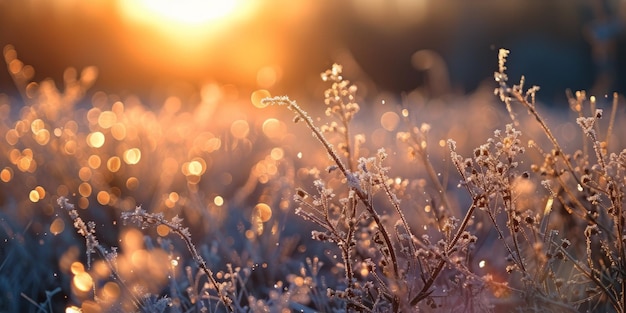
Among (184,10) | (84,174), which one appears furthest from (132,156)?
(184,10)

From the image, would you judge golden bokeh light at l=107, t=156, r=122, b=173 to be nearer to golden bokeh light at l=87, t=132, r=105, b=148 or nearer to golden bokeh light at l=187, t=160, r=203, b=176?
golden bokeh light at l=87, t=132, r=105, b=148

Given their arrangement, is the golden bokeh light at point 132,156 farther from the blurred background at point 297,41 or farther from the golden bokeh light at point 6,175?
the blurred background at point 297,41

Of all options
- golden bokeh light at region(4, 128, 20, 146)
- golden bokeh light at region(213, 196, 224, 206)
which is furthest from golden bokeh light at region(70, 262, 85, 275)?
golden bokeh light at region(4, 128, 20, 146)

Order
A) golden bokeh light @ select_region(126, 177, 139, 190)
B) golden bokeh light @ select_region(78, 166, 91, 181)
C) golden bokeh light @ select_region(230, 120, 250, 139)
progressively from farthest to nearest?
golden bokeh light @ select_region(230, 120, 250, 139), golden bokeh light @ select_region(126, 177, 139, 190), golden bokeh light @ select_region(78, 166, 91, 181)

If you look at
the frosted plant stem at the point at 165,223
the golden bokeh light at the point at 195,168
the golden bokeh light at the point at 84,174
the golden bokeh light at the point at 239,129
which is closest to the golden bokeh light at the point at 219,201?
the golden bokeh light at the point at 195,168

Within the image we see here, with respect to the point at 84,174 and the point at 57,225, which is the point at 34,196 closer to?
the point at 57,225

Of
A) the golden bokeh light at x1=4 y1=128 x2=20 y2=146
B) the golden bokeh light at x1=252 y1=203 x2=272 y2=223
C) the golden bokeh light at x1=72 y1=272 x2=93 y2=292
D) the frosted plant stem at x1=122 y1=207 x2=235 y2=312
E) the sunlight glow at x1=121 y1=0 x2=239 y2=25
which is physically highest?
the sunlight glow at x1=121 y1=0 x2=239 y2=25

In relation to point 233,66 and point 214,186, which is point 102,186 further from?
point 233,66

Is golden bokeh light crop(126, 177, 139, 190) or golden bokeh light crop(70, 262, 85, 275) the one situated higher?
golden bokeh light crop(126, 177, 139, 190)
